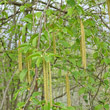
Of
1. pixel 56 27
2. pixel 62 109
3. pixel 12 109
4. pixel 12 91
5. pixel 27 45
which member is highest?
pixel 56 27

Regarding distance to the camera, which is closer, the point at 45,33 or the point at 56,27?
the point at 45,33

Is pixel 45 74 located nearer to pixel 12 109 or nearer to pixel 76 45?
pixel 76 45

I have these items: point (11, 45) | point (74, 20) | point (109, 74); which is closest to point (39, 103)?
point (74, 20)

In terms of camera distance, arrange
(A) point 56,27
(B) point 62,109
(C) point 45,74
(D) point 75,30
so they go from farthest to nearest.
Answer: (D) point 75,30
(A) point 56,27
(B) point 62,109
(C) point 45,74

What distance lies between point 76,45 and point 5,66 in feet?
5.28

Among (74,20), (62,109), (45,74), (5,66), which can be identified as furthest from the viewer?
(5,66)

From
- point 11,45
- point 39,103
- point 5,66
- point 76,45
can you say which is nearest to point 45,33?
point 39,103

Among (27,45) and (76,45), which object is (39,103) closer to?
(27,45)

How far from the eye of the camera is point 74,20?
1.93 meters

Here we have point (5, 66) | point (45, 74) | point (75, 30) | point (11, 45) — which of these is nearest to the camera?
point (45, 74)

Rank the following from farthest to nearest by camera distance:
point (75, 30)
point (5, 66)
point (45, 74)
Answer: point (5, 66), point (75, 30), point (45, 74)

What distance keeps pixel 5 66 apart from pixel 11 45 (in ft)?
2.14

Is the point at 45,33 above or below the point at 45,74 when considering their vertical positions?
above

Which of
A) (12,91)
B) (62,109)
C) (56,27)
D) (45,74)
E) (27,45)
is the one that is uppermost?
(56,27)
